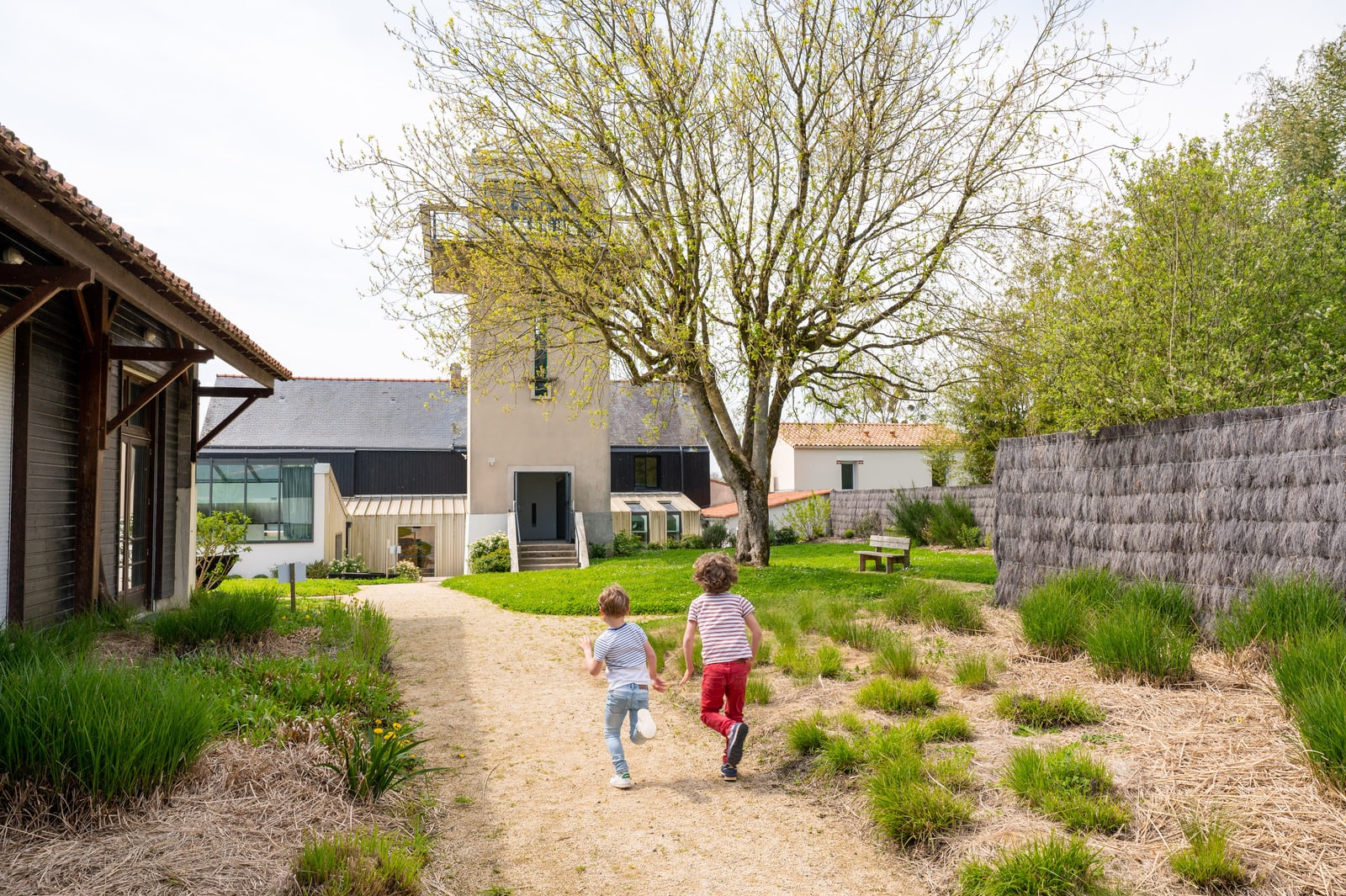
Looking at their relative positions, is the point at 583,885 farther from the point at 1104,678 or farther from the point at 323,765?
the point at 1104,678

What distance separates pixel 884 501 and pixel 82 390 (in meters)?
20.6

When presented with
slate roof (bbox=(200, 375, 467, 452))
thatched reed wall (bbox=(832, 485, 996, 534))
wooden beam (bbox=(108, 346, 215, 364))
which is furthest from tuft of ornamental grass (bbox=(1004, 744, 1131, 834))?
slate roof (bbox=(200, 375, 467, 452))

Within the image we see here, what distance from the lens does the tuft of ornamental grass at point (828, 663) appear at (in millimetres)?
7466

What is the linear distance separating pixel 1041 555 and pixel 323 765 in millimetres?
7671

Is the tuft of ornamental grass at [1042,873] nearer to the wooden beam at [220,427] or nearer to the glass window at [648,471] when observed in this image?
the wooden beam at [220,427]

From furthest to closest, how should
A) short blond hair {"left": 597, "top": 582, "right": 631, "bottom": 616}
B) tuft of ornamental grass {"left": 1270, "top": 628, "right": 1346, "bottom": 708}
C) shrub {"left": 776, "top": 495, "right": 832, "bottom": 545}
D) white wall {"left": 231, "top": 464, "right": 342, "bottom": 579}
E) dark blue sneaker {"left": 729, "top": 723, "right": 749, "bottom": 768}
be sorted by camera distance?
shrub {"left": 776, "top": 495, "right": 832, "bottom": 545}, white wall {"left": 231, "top": 464, "right": 342, "bottom": 579}, short blond hair {"left": 597, "top": 582, "right": 631, "bottom": 616}, dark blue sneaker {"left": 729, "top": 723, "right": 749, "bottom": 768}, tuft of ornamental grass {"left": 1270, "top": 628, "right": 1346, "bottom": 708}

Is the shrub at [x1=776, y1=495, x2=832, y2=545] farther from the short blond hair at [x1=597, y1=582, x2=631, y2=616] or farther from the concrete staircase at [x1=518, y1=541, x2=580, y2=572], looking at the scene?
the short blond hair at [x1=597, y1=582, x2=631, y2=616]

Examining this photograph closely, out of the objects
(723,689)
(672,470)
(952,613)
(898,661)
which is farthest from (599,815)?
(672,470)

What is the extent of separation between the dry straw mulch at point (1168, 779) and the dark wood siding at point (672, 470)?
1169 inches

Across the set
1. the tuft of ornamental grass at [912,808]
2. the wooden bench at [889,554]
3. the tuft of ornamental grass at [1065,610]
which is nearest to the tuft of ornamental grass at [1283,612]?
the tuft of ornamental grass at [1065,610]

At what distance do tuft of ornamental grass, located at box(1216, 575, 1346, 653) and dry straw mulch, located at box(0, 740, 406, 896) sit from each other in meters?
5.80

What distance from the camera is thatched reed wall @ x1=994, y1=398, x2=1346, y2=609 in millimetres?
6391

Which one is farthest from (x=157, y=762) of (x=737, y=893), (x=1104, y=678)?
(x=1104, y=678)

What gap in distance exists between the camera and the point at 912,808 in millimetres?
4332
